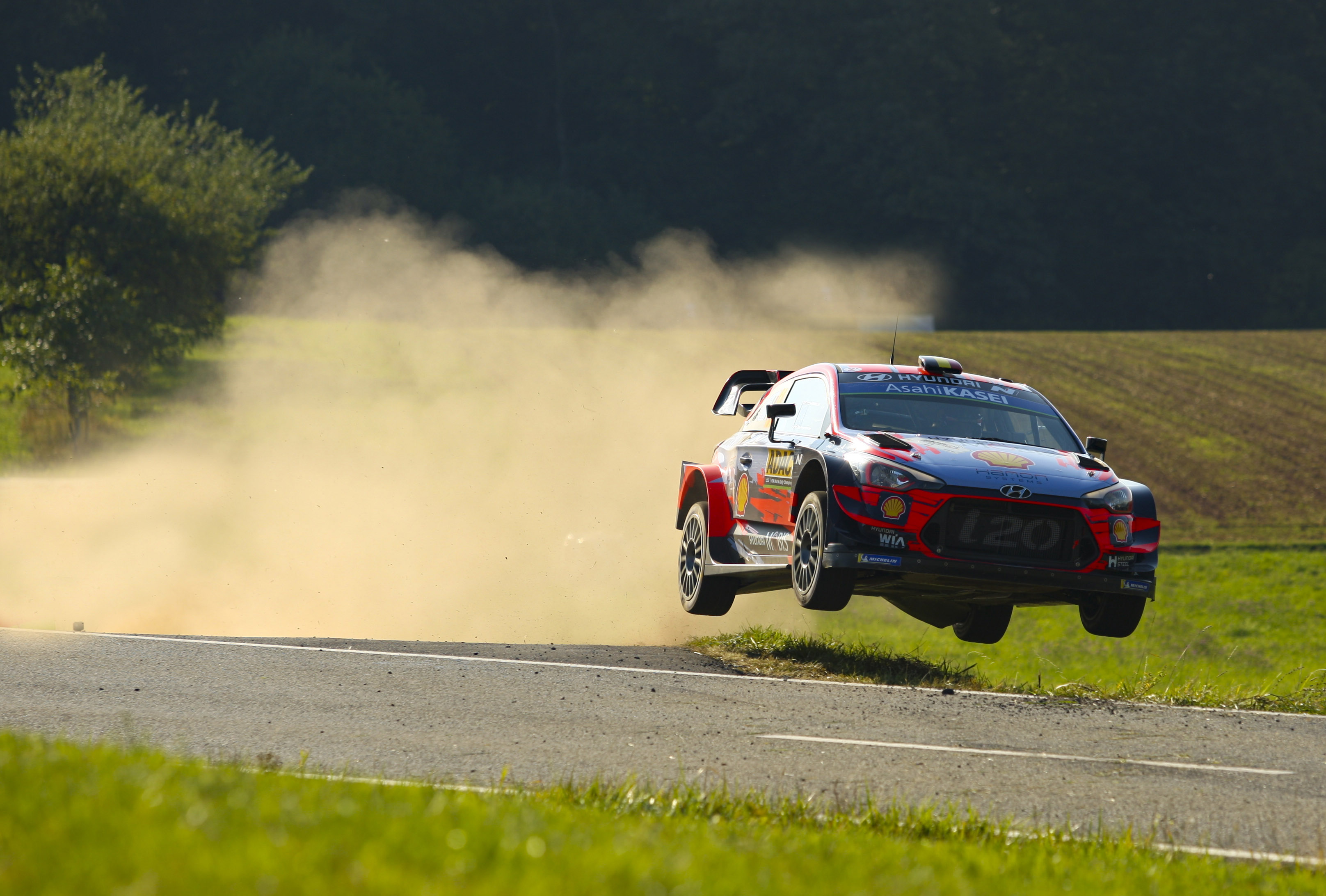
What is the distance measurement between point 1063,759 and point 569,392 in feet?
56.1

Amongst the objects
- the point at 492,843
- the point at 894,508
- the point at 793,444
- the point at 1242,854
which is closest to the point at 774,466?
the point at 793,444

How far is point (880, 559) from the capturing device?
9414 millimetres

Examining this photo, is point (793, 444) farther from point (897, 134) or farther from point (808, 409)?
point (897, 134)

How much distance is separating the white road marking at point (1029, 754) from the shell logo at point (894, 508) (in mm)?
1555

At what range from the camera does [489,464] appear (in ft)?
74.5

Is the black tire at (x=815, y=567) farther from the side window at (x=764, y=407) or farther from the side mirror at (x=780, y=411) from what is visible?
the side window at (x=764, y=407)

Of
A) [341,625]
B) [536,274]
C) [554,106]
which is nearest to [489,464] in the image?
[341,625]

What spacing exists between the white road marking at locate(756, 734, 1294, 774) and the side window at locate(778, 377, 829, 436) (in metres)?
2.81

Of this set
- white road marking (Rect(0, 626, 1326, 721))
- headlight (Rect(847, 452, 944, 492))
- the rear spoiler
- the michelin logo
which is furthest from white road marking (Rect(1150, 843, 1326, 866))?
the rear spoiler

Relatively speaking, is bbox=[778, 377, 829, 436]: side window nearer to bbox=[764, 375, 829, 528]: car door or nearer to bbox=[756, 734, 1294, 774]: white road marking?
bbox=[764, 375, 829, 528]: car door

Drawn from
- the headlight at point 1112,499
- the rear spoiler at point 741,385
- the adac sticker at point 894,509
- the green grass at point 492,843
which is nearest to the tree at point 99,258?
the rear spoiler at point 741,385

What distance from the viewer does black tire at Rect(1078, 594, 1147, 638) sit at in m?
9.82

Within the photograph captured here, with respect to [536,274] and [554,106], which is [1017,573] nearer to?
[536,274]

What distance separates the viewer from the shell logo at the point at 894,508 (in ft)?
31.3
